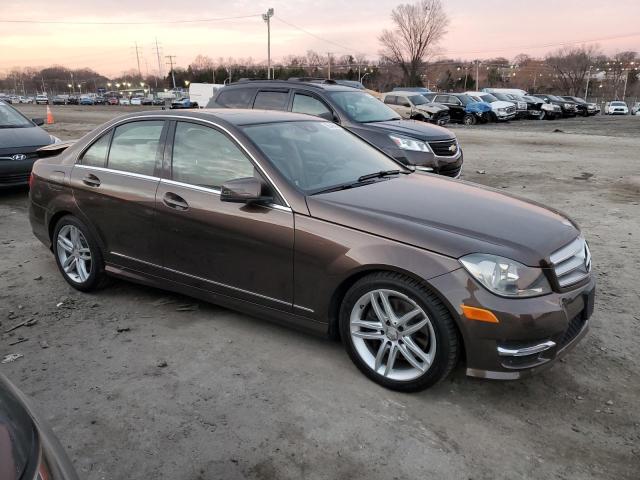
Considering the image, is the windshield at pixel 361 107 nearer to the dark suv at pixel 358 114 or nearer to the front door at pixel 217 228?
the dark suv at pixel 358 114

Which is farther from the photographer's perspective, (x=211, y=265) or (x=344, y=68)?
(x=344, y=68)

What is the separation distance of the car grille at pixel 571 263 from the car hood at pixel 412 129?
5.28 metres

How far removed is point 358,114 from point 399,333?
20.1 feet

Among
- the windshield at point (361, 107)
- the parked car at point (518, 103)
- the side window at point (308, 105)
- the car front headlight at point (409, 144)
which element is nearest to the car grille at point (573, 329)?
the car front headlight at point (409, 144)

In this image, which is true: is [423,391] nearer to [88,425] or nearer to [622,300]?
[88,425]

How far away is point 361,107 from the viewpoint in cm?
887

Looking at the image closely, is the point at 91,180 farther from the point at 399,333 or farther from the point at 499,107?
the point at 499,107

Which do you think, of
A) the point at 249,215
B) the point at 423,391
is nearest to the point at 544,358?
the point at 423,391

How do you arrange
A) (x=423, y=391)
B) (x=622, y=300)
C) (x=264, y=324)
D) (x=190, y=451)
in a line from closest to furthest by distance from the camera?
(x=190, y=451)
(x=423, y=391)
(x=264, y=324)
(x=622, y=300)

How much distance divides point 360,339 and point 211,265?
123 centimetres

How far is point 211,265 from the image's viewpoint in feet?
12.5

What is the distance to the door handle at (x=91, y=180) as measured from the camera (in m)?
4.42

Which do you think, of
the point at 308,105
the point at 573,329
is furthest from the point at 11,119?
the point at 573,329

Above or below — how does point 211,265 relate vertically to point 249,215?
below
